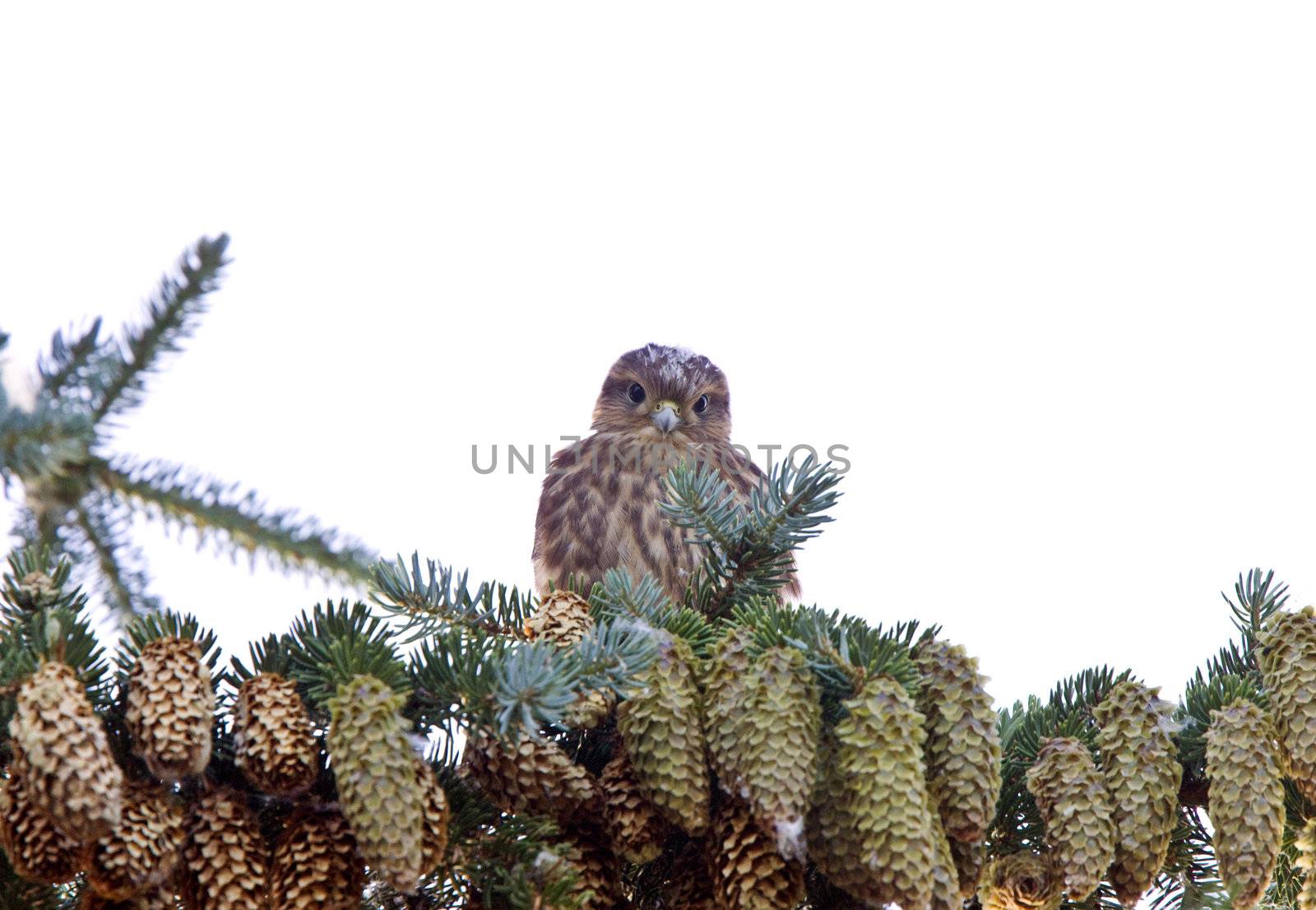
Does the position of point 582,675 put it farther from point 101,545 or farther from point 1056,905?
point 1056,905

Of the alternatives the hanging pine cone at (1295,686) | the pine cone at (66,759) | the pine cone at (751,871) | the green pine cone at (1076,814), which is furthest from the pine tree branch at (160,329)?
the hanging pine cone at (1295,686)

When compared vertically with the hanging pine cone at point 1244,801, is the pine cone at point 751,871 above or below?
below

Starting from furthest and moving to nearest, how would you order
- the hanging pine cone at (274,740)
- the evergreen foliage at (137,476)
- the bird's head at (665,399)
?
the bird's head at (665,399) < the hanging pine cone at (274,740) < the evergreen foliage at (137,476)

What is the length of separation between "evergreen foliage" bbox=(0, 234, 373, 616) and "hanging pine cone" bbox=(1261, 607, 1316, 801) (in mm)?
1397

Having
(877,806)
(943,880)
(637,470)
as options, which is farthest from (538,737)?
(637,470)

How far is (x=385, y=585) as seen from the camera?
79.7 inches

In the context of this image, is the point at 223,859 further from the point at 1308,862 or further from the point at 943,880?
the point at 1308,862

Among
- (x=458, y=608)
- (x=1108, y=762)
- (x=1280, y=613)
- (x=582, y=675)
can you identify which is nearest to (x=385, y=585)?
(x=458, y=608)

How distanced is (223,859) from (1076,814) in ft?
3.83

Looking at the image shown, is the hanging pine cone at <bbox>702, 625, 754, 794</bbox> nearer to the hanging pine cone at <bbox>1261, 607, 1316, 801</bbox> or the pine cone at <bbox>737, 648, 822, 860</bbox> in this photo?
the pine cone at <bbox>737, 648, 822, 860</bbox>

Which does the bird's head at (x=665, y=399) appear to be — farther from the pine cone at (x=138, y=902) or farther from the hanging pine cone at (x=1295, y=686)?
the pine cone at (x=138, y=902)

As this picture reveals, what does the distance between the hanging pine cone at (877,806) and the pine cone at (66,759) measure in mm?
887

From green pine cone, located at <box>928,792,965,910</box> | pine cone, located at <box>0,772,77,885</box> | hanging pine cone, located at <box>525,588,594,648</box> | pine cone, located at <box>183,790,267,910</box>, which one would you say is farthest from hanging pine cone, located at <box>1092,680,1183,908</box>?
pine cone, located at <box>0,772,77,885</box>

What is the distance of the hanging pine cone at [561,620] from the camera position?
2109 millimetres
